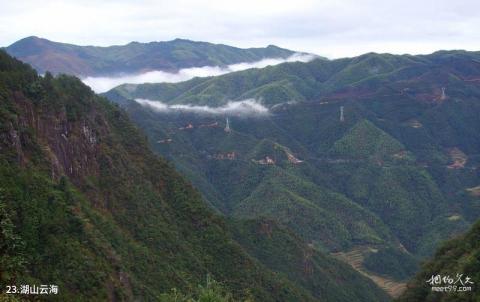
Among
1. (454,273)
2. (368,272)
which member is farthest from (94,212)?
(368,272)

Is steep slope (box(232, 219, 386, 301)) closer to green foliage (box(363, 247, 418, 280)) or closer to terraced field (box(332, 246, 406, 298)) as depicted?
terraced field (box(332, 246, 406, 298))

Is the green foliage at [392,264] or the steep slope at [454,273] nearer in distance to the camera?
the steep slope at [454,273]

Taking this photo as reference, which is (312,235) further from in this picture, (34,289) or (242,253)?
(34,289)

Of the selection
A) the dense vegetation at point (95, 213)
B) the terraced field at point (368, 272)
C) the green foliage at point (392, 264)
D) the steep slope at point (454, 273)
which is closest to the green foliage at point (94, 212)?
the dense vegetation at point (95, 213)

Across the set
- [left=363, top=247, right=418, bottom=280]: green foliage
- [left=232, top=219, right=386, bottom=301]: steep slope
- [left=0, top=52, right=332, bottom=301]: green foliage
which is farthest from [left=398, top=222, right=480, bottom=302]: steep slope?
[left=363, top=247, right=418, bottom=280]: green foliage

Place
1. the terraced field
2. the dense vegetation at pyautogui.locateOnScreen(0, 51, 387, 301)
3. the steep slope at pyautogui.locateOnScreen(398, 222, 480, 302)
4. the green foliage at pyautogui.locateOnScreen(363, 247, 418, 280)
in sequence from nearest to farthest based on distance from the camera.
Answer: the dense vegetation at pyautogui.locateOnScreen(0, 51, 387, 301) < the steep slope at pyautogui.locateOnScreen(398, 222, 480, 302) < the terraced field < the green foliage at pyautogui.locateOnScreen(363, 247, 418, 280)

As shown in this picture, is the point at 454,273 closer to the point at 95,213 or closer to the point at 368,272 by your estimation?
the point at 95,213

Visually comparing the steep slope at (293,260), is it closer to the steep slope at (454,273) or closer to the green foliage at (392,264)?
the green foliage at (392,264)
